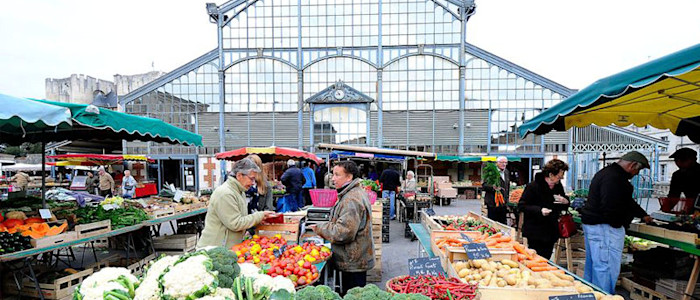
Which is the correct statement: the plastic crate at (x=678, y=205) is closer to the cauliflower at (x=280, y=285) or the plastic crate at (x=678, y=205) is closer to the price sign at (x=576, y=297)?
the price sign at (x=576, y=297)

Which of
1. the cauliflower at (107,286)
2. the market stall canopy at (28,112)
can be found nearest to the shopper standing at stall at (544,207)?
the cauliflower at (107,286)

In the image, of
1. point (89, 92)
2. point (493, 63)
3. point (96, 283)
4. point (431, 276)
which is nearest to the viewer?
point (96, 283)

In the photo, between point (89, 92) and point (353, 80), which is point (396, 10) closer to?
point (353, 80)

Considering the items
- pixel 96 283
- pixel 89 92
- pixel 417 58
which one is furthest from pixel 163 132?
pixel 89 92

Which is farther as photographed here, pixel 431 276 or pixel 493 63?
pixel 493 63

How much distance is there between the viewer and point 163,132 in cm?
484

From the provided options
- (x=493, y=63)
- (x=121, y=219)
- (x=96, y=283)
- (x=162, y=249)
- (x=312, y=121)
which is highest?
(x=493, y=63)

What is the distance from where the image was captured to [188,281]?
1460 millimetres

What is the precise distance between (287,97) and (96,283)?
54.3 feet

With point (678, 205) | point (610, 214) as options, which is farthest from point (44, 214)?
point (678, 205)

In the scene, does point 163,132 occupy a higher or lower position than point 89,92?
lower

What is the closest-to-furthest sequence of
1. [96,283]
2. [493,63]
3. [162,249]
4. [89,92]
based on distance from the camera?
[96,283] → [162,249] → [493,63] → [89,92]

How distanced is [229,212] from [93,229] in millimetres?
2844

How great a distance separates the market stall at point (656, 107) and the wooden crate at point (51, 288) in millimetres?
6471
